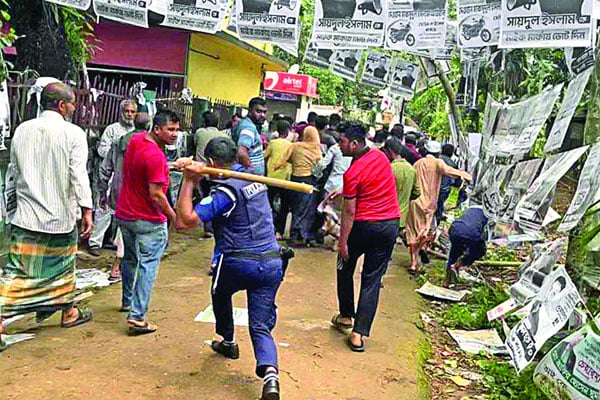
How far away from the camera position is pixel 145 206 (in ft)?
17.6

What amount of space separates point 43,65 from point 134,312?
4.11m

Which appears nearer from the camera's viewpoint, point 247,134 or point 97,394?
point 97,394

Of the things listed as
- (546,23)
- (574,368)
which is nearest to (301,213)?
(546,23)

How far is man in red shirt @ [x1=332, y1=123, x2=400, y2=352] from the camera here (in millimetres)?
5590

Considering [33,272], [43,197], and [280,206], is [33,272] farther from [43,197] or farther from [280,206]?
[280,206]

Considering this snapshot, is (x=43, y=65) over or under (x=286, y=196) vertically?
over

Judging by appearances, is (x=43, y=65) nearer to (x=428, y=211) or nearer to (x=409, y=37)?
(x=409, y=37)

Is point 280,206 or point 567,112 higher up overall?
point 567,112

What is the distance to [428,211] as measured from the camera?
30.4ft

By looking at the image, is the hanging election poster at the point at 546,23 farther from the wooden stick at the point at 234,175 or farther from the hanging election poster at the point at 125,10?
the hanging election poster at the point at 125,10

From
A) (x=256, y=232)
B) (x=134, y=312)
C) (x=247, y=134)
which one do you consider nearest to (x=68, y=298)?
(x=134, y=312)

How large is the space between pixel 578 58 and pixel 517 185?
117 cm

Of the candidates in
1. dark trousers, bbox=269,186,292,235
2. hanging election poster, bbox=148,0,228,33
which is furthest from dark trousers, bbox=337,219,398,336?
dark trousers, bbox=269,186,292,235

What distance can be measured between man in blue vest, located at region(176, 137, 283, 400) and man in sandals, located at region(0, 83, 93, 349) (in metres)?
1.23
